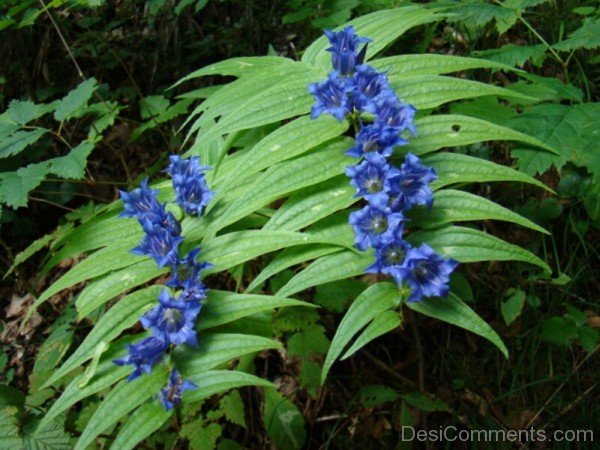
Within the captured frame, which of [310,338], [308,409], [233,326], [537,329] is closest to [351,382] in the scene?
[308,409]

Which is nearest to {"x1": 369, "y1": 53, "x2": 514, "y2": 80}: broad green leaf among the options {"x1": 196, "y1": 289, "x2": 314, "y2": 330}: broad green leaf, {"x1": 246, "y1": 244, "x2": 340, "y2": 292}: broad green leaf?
{"x1": 246, "y1": 244, "x2": 340, "y2": 292}: broad green leaf

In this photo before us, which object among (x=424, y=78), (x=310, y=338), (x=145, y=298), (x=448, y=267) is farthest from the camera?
(x=310, y=338)

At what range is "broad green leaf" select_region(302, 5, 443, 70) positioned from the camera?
2314mm

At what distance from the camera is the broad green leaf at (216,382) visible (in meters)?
1.73

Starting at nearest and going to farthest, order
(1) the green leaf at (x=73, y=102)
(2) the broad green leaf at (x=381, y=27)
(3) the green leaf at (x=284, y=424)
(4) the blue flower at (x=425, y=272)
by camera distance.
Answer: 1. (4) the blue flower at (x=425, y=272)
2. (2) the broad green leaf at (x=381, y=27)
3. (3) the green leaf at (x=284, y=424)
4. (1) the green leaf at (x=73, y=102)

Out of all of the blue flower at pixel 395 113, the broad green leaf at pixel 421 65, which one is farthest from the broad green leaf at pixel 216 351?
the broad green leaf at pixel 421 65

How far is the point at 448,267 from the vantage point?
1644 millimetres

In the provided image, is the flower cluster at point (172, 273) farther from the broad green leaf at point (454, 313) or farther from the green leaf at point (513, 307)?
the green leaf at point (513, 307)

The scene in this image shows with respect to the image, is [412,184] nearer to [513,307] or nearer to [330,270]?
[330,270]

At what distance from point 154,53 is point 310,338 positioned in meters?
3.45

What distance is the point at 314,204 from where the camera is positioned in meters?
1.90

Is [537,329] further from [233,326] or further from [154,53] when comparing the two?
[154,53]

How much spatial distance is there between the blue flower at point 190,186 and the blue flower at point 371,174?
0.60m

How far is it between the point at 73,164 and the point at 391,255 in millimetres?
1838
